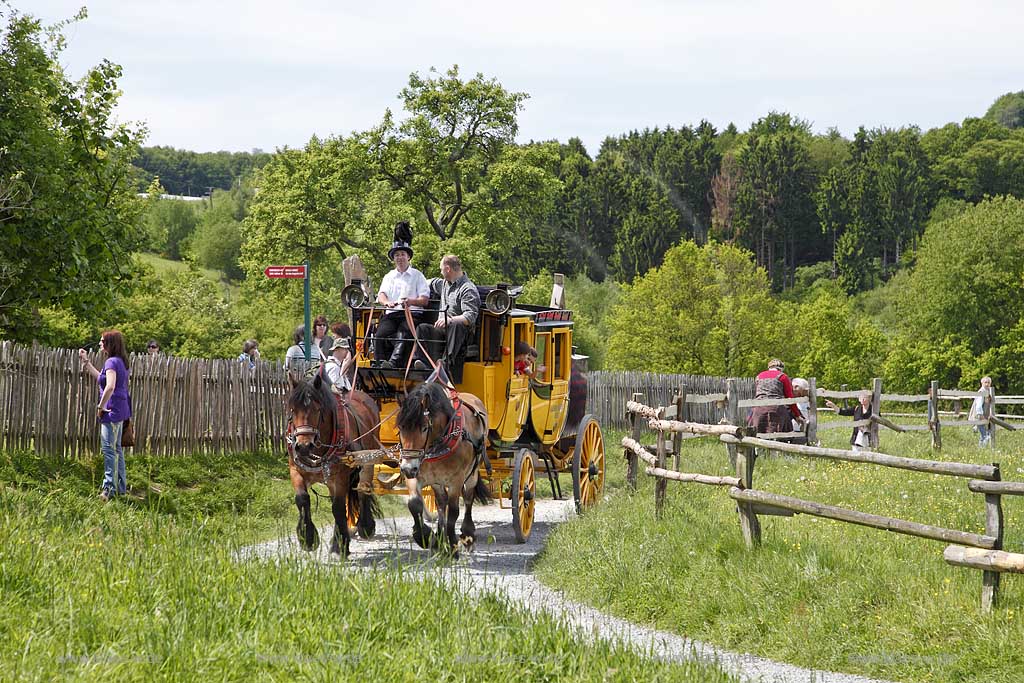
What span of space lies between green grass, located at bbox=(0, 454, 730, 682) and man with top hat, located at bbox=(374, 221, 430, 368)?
3.70m

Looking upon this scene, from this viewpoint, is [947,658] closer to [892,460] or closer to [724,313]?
[892,460]

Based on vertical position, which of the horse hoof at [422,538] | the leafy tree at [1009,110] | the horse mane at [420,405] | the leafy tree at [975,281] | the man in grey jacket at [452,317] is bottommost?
the horse hoof at [422,538]

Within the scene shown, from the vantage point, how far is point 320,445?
34.5 ft

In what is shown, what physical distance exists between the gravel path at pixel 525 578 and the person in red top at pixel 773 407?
462 centimetres

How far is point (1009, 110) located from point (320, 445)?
156780mm

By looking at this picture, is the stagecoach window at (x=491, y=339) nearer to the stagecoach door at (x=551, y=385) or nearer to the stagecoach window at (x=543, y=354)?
the stagecoach door at (x=551, y=385)

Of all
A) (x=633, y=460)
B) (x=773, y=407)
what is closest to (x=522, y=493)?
(x=633, y=460)

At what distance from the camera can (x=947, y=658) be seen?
714cm

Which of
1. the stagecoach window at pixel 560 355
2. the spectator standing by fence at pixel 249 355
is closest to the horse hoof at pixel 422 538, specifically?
the stagecoach window at pixel 560 355

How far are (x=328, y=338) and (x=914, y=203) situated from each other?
86804 mm

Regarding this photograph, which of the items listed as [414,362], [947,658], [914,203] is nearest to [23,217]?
[414,362]

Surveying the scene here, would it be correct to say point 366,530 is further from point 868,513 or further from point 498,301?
point 868,513

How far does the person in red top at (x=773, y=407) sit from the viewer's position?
18.6 m

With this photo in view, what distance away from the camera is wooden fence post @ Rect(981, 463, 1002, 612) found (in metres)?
7.67
